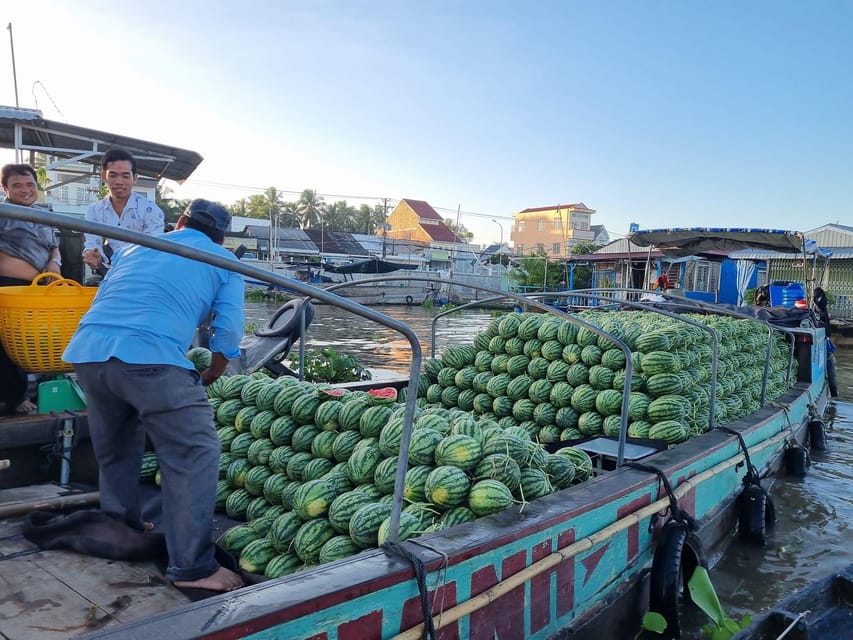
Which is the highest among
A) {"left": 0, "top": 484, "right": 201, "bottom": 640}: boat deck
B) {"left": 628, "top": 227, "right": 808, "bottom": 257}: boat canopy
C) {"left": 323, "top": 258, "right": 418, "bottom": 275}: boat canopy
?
{"left": 628, "top": 227, "right": 808, "bottom": 257}: boat canopy

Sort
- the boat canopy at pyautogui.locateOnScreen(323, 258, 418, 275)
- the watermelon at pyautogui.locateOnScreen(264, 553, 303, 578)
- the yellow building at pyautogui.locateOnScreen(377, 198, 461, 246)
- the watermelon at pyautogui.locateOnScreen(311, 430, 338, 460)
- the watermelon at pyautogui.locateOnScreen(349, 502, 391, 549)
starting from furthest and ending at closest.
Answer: the yellow building at pyautogui.locateOnScreen(377, 198, 461, 246), the boat canopy at pyautogui.locateOnScreen(323, 258, 418, 275), the watermelon at pyautogui.locateOnScreen(311, 430, 338, 460), the watermelon at pyautogui.locateOnScreen(264, 553, 303, 578), the watermelon at pyautogui.locateOnScreen(349, 502, 391, 549)

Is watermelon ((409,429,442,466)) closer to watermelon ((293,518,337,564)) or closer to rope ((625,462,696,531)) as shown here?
watermelon ((293,518,337,564))

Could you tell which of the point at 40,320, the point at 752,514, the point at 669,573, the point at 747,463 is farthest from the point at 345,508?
the point at 752,514

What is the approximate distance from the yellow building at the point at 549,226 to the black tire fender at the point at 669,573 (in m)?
65.8

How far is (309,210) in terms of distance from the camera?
73.2 meters

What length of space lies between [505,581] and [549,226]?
248ft

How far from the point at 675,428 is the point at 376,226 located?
78.7 m

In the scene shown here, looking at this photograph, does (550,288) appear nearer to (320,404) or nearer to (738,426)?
(738,426)

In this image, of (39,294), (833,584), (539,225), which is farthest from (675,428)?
(539,225)

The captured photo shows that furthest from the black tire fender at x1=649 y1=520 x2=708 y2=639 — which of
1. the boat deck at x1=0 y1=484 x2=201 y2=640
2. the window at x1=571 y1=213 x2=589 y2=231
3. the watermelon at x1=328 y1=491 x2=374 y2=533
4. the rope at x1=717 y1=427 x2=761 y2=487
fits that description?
the window at x1=571 y1=213 x2=589 y2=231

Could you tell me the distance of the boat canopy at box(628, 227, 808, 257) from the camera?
11.1 metres

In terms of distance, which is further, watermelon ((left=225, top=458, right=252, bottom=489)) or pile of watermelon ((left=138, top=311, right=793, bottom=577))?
watermelon ((left=225, top=458, right=252, bottom=489))

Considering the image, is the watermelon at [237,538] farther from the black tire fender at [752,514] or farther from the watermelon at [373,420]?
the black tire fender at [752,514]

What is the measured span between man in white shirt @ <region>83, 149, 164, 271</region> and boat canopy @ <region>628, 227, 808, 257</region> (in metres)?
9.83
